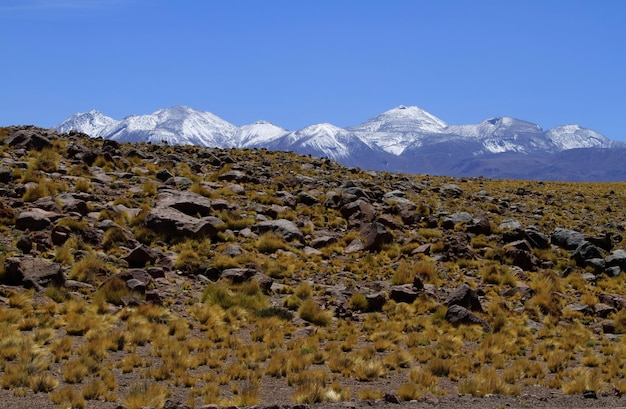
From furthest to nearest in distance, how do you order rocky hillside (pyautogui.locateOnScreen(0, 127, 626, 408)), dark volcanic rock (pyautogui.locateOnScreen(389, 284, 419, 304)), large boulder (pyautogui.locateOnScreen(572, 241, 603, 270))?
large boulder (pyautogui.locateOnScreen(572, 241, 603, 270)) → dark volcanic rock (pyautogui.locateOnScreen(389, 284, 419, 304)) → rocky hillside (pyautogui.locateOnScreen(0, 127, 626, 408))

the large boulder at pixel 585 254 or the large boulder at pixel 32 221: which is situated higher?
the large boulder at pixel 32 221

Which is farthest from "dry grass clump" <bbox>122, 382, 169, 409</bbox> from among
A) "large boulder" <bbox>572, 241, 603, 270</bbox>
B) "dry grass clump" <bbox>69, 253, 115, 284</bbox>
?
"large boulder" <bbox>572, 241, 603, 270</bbox>

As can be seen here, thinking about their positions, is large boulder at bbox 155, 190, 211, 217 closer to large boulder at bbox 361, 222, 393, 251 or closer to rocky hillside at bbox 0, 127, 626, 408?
rocky hillside at bbox 0, 127, 626, 408

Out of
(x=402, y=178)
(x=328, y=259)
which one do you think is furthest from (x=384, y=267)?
(x=402, y=178)

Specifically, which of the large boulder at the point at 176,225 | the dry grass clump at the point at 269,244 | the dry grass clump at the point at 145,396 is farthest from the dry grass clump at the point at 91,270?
the dry grass clump at the point at 145,396

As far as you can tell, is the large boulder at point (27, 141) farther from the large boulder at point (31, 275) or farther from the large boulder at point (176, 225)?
the large boulder at point (31, 275)

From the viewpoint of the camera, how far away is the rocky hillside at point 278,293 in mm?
12453

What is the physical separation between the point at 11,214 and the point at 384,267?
1439cm

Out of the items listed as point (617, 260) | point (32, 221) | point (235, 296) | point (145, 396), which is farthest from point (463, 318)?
point (32, 221)

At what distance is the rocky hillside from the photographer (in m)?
12.5

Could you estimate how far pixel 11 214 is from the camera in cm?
2122

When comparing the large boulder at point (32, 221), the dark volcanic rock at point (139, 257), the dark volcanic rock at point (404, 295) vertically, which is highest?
the large boulder at point (32, 221)

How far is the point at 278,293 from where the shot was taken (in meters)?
19.7

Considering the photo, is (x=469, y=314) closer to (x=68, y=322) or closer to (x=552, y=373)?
(x=552, y=373)
